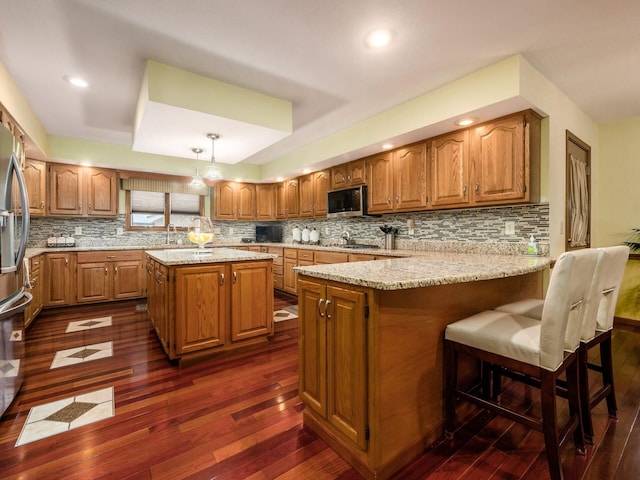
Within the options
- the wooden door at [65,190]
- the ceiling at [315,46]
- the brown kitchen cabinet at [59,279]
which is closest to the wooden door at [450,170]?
the ceiling at [315,46]

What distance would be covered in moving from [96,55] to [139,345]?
100 inches

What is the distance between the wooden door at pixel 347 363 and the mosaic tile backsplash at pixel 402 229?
239cm

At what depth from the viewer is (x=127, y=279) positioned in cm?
486

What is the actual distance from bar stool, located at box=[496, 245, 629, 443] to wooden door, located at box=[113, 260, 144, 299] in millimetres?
5045

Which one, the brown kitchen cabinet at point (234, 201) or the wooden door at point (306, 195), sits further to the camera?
the brown kitchen cabinet at point (234, 201)

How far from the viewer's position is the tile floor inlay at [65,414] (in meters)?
1.68

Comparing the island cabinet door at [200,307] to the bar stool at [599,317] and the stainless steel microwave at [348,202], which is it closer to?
the bar stool at [599,317]

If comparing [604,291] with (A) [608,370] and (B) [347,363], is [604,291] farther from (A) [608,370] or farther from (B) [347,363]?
(B) [347,363]

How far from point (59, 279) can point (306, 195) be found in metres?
3.92

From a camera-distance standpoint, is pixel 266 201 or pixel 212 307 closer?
pixel 212 307

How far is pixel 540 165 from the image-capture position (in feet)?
9.03

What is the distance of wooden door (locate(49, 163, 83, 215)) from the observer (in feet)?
15.3

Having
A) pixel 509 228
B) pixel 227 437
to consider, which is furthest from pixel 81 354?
pixel 509 228

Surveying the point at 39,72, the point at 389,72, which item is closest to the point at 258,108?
the point at 389,72
